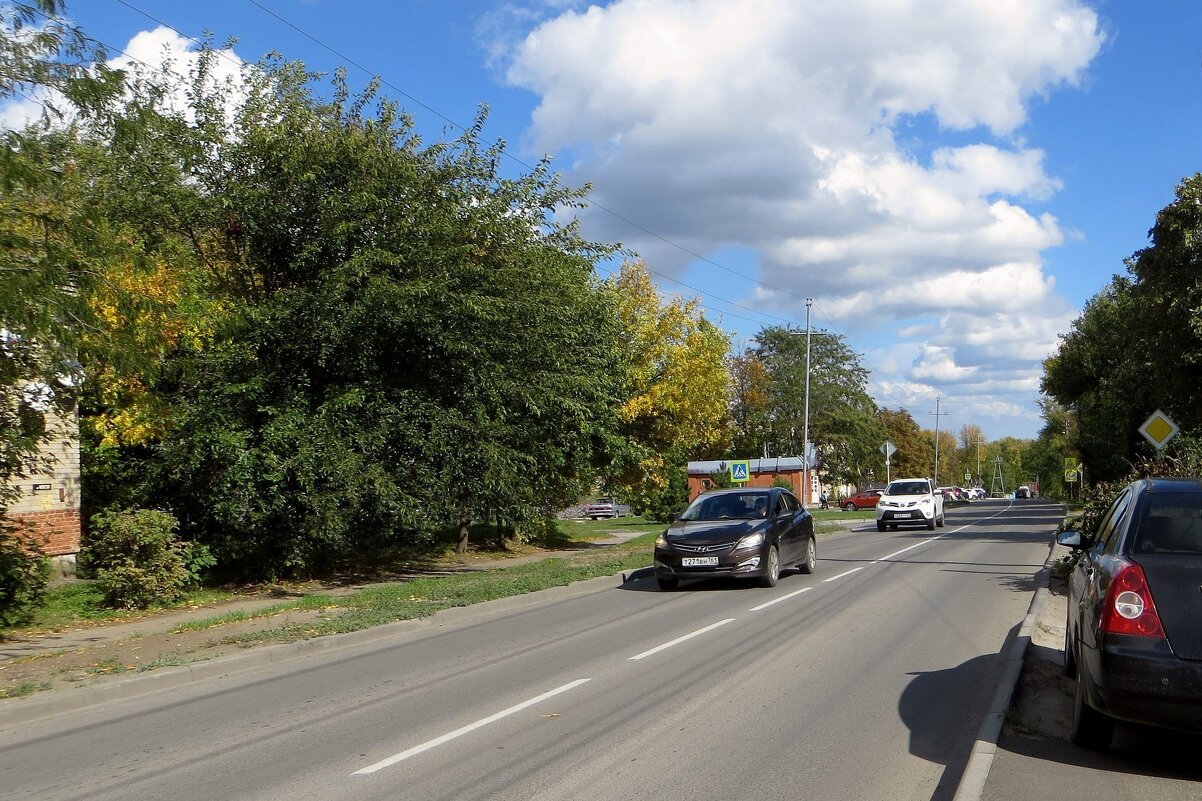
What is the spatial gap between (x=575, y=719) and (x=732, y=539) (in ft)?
27.4

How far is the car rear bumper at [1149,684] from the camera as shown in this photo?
4.89 m

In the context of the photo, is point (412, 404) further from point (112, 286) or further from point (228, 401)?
point (112, 286)

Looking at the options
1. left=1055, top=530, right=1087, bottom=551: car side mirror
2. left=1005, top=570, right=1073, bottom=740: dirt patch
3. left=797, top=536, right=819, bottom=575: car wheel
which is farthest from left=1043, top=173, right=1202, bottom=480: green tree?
left=1055, top=530, right=1087, bottom=551: car side mirror

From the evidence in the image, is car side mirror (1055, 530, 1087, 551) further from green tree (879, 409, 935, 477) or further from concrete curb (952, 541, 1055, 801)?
green tree (879, 409, 935, 477)

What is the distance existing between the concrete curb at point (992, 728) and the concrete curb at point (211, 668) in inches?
268

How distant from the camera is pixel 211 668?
30.8 ft

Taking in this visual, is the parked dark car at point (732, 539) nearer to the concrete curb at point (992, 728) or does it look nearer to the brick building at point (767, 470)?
the concrete curb at point (992, 728)

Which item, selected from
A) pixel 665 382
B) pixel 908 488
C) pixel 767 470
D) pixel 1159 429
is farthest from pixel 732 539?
pixel 767 470

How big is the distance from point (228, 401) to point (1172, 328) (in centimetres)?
2286

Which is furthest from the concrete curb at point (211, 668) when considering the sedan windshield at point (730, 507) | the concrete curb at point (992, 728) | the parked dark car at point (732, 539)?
the concrete curb at point (992, 728)

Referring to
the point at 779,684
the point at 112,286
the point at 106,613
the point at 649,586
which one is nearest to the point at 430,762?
the point at 779,684

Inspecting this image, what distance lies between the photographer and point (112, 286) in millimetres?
9555

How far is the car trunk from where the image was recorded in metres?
4.93

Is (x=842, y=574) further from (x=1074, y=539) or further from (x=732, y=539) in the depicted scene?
(x=1074, y=539)
